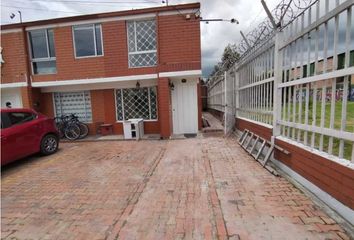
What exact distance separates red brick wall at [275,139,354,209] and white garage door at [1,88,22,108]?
11995 mm

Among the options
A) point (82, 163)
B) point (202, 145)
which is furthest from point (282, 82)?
point (82, 163)

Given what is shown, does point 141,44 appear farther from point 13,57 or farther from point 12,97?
point 12,97

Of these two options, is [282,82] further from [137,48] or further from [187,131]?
[137,48]

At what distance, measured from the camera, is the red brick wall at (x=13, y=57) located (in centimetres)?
1010

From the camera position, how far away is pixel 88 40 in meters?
9.73

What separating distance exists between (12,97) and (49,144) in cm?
582

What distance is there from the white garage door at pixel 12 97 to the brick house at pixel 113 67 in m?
0.05

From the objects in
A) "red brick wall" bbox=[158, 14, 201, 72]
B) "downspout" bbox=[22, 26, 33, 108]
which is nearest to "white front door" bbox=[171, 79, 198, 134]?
"red brick wall" bbox=[158, 14, 201, 72]

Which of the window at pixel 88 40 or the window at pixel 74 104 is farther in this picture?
the window at pixel 74 104

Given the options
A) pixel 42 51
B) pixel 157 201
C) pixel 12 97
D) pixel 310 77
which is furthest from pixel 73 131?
pixel 310 77

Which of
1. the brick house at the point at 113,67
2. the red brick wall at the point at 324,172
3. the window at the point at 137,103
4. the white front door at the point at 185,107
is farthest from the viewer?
the window at the point at 137,103

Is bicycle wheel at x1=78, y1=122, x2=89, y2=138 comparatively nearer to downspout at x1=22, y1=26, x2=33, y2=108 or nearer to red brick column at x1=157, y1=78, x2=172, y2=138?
downspout at x1=22, y1=26, x2=33, y2=108

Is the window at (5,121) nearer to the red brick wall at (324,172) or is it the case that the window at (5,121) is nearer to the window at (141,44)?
the window at (141,44)

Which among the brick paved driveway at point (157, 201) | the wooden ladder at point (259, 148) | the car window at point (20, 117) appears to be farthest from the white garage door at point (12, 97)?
the wooden ladder at point (259, 148)
